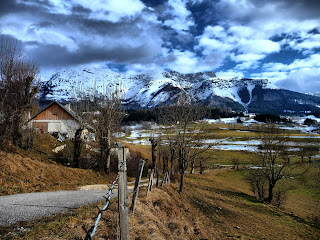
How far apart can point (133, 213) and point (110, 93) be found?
17.8 meters

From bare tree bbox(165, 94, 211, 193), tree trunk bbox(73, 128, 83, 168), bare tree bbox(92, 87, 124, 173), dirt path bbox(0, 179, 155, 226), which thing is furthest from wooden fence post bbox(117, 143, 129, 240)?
tree trunk bbox(73, 128, 83, 168)

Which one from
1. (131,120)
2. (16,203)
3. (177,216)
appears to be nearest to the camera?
(16,203)

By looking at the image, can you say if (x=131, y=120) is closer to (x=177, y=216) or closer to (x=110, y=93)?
(x=110, y=93)

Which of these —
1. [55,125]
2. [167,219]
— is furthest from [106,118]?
[55,125]

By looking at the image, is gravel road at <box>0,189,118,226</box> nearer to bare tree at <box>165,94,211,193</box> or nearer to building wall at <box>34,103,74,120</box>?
bare tree at <box>165,94,211,193</box>

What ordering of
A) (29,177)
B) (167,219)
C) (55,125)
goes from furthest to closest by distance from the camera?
1. (55,125)
2. (29,177)
3. (167,219)

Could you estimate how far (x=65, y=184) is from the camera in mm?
15594

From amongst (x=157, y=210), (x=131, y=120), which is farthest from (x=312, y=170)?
(x=131, y=120)

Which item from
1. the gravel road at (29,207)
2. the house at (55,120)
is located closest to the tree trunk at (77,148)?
the gravel road at (29,207)

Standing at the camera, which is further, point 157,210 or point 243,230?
point 243,230

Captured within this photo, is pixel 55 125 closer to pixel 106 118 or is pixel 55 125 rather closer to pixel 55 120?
pixel 55 120

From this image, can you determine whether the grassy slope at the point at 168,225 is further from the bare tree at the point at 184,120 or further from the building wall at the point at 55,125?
the building wall at the point at 55,125

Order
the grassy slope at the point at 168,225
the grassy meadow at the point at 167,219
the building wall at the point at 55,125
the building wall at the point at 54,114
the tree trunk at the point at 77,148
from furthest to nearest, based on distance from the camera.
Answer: the building wall at the point at 54,114 < the building wall at the point at 55,125 < the tree trunk at the point at 77,148 < the grassy meadow at the point at 167,219 < the grassy slope at the point at 168,225

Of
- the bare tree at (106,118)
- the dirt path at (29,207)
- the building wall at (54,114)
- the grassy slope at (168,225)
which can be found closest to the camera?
the grassy slope at (168,225)
